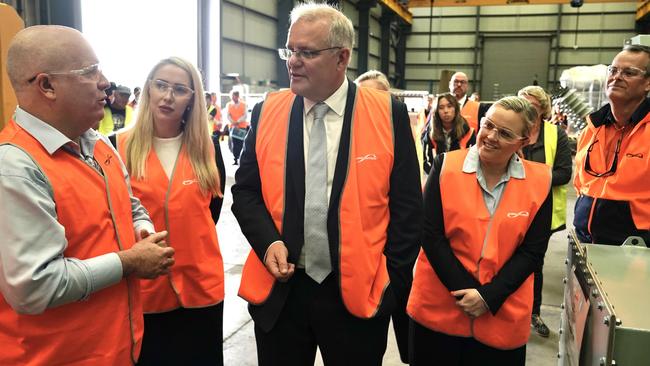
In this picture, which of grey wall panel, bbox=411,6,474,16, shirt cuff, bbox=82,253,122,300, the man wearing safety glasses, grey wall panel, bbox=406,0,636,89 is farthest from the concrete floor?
grey wall panel, bbox=411,6,474,16

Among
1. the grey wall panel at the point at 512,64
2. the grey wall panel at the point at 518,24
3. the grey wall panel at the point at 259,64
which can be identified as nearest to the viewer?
the grey wall panel at the point at 259,64

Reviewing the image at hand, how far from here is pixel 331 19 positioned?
165 centimetres

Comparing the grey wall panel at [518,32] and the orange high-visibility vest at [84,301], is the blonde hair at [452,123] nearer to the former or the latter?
the orange high-visibility vest at [84,301]

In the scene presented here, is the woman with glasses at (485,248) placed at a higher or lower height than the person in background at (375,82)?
lower

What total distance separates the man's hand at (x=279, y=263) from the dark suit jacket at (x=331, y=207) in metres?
0.03

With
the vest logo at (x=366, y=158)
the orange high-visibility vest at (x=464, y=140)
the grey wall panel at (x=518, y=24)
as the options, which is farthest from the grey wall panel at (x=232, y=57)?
the grey wall panel at (x=518, y=24)

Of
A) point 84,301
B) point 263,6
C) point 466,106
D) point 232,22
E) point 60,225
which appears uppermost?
point 263,6

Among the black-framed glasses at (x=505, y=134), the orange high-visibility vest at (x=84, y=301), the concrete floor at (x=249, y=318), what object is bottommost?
the concrete floor at (x=249, y=318)

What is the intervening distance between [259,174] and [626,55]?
6.32 feet

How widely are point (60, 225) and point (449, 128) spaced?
3.55 metres

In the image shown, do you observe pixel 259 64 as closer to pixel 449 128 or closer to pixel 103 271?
pixel 449 128

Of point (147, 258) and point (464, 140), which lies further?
point (464, 140)

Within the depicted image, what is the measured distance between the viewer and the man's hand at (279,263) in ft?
5.17

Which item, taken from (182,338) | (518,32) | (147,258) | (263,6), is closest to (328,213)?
(147,258)
